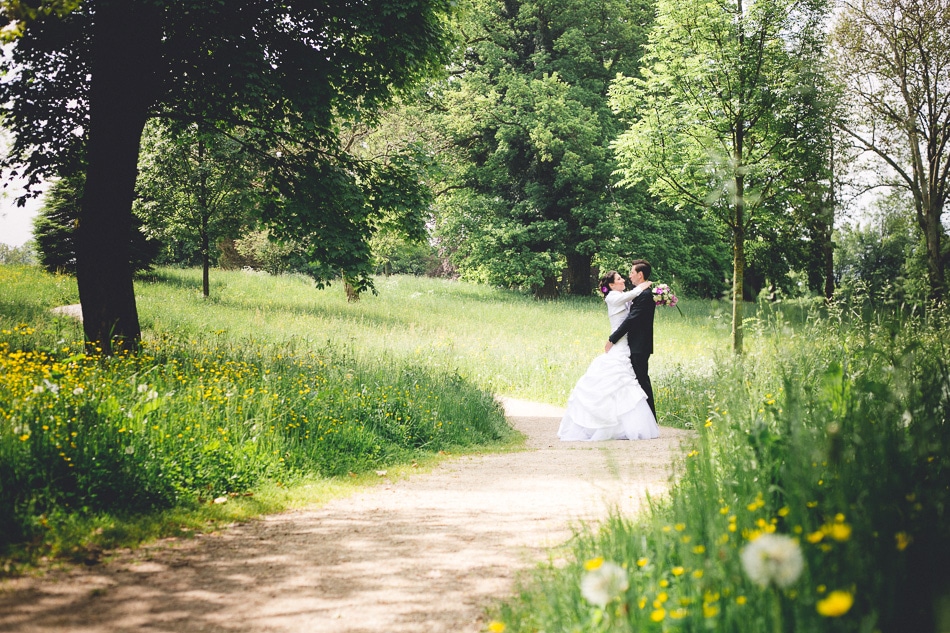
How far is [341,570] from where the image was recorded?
3604mm

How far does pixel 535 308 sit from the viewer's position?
24672 mm

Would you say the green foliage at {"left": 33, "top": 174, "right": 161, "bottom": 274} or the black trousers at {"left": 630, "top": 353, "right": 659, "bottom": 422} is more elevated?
the green foliage at {"left": 33, "top": 174, "right": 161, "bottom": 274}

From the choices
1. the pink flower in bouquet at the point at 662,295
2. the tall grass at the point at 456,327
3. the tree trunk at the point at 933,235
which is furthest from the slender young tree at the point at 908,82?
the pink flower in bouquet at the point at 662,295

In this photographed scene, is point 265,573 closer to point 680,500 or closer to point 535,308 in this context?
point 680,500

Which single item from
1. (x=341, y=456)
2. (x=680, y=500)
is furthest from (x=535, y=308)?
(x=680, y=500)

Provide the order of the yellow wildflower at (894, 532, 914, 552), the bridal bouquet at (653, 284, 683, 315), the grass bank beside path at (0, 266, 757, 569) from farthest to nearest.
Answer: the bridal bouquet at (653, 284, 683, 315), the grass bank beside path at (0, 266, 757, 569), the yellow wildflower at (894, 532, 914, 552)

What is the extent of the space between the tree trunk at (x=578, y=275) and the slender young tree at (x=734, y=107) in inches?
715

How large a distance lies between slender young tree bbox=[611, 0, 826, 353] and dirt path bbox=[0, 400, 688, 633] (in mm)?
7307

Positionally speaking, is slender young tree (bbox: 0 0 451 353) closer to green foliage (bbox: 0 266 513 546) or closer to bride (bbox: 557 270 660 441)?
green foliage (bbox: 0 266 513 546)

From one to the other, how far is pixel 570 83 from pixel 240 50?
871 inches

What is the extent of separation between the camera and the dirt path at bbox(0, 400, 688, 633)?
295 cm

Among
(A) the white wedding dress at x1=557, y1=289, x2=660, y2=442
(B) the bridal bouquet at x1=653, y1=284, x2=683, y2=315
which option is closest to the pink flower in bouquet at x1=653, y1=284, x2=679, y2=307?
(B) the bridal bouquet at x1=653, y1=284, x2=683, y2=315

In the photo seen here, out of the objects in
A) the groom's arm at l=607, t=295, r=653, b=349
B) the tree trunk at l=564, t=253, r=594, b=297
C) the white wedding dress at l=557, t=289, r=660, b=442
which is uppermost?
the tree trunk at l=564, t=253, r=594, b=297

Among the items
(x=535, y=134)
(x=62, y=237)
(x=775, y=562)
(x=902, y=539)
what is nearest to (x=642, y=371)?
(x=902, y=539)
